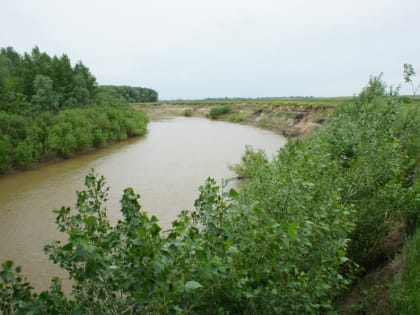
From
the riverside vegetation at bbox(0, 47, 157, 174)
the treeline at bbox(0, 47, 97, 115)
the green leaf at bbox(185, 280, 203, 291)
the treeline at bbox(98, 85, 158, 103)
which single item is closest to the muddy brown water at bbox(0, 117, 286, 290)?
the riverside vegetation at bbox(0, 47, 157, 174)

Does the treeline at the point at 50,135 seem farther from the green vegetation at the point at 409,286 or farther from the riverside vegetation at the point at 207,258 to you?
the green vegetation at the point at 409,286

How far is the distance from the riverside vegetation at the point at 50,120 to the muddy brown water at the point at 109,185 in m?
1.02

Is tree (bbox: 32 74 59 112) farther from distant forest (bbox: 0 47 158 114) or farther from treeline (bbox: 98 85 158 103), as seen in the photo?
treeline (bbox: 98 85 158 103)

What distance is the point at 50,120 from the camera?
71.6 feet

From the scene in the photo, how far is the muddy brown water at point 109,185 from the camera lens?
934 centimetres

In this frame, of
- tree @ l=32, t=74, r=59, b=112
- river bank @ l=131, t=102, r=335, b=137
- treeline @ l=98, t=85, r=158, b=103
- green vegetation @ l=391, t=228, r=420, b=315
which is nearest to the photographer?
green vegetation @ l=391, t=228, r=420, b=315

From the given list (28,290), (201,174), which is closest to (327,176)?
(28,290)

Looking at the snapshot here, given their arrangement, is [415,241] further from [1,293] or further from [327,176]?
[1,293]

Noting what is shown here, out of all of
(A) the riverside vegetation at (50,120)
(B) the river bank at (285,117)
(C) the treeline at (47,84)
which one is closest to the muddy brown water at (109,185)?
(A) the riverside vegetation at (50,120)

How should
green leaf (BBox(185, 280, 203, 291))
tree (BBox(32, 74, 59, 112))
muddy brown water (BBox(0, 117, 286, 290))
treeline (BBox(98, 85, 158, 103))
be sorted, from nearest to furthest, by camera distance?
green leaf (BBox(185, 280, 203, 291)), muddy brown water (BBox(0, 117, 286, 290)), tree (BBox(32, 74, 59, 112)), treeline (BBox(98, 85, 158, 103))

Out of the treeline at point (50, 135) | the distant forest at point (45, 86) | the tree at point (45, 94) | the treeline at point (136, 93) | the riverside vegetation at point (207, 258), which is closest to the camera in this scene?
the riverside vegetation at point (207, 258)

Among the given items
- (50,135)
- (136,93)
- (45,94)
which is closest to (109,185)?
(50,135)

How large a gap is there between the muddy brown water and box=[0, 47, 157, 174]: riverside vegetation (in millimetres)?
1023

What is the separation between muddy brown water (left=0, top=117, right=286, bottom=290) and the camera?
30.7 ft
